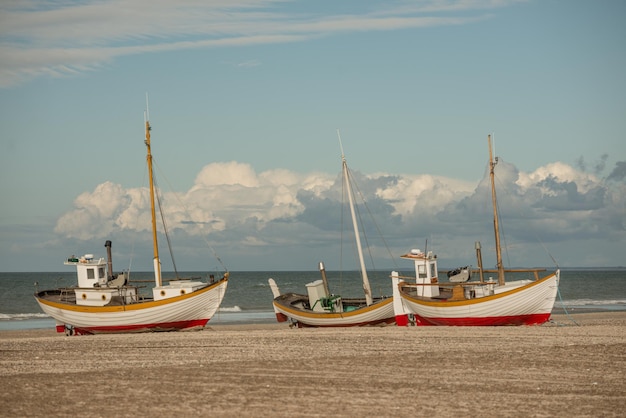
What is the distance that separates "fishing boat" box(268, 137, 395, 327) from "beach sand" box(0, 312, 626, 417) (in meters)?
8.53

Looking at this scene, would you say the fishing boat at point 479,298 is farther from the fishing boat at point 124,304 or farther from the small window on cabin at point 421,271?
the fishing boat at point 124,304

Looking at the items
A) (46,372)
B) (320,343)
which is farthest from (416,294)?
(46,372)

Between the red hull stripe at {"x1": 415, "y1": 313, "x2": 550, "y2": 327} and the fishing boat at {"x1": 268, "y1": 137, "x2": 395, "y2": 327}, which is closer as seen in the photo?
the red hull stripe at {"x1": 415, "y1": 313, "x2": 550, "y2": 327}

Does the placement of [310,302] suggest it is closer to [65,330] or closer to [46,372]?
[65,330]

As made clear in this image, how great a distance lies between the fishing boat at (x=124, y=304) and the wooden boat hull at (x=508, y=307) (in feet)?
30.5

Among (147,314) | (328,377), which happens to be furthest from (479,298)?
(328,377)

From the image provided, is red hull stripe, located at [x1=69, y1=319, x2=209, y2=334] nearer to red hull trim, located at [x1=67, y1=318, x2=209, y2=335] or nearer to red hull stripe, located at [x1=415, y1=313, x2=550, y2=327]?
red hull trim, located at [x1=67, y1=318, x2=209, y2=335]

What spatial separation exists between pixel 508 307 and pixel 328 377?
16.5m

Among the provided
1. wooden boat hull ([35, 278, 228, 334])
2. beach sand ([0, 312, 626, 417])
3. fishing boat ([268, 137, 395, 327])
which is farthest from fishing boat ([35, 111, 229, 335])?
beach sand ([0, 312, 626, 417])

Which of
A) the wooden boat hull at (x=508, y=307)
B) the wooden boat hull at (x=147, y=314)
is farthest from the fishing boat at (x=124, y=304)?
the wooden boat hull at (x=508, y=307)

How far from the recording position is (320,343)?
27.2 metres

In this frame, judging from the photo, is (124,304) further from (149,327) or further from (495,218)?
(495,218)

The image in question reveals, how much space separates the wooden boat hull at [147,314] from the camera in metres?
36.6

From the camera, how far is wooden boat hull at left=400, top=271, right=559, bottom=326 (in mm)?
34000
